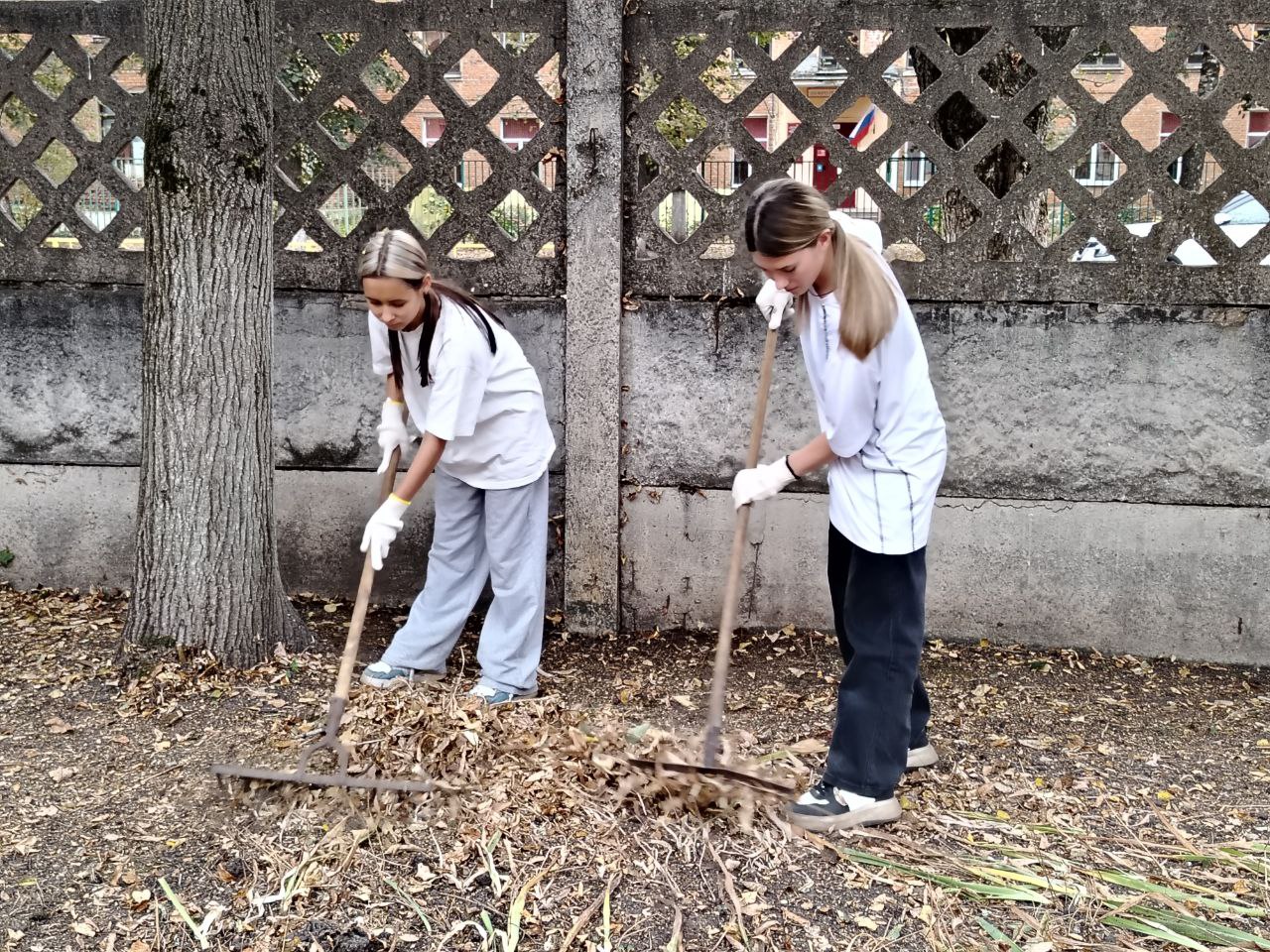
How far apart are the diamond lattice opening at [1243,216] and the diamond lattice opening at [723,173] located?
173 cm

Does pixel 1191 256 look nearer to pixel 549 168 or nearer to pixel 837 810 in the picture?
pixel 549 168

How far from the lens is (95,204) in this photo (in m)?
5.05

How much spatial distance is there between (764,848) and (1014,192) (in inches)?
103

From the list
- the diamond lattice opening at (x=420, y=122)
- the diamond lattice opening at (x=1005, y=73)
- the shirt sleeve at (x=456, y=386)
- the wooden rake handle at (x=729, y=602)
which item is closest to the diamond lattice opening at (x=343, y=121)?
the diamond lattice opening at (x=420, y=122)

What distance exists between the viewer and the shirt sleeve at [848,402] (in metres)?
2.86

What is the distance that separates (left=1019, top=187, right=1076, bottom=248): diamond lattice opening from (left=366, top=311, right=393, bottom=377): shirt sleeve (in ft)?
7.77

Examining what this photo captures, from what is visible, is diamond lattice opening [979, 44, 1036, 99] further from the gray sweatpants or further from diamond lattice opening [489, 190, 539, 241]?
the gray sweatpants

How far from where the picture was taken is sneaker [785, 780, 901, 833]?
313cm

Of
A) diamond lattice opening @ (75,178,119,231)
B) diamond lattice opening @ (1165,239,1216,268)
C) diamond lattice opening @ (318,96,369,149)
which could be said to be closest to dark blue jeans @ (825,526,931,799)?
diamond lattice opening @ (1165,239,1216,268)

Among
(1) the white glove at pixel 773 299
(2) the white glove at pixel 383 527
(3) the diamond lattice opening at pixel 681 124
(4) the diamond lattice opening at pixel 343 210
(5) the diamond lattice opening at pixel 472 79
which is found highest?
(5) the diamond lattice opening at pixel 472 79

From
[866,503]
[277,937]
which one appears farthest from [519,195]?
[277,937]

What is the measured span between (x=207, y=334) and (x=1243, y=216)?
4118mm

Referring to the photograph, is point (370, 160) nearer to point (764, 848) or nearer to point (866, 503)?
point (866, 503)

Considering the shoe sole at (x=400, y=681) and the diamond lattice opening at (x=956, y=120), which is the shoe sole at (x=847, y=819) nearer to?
the shoe sole at (x=400, y=681)
